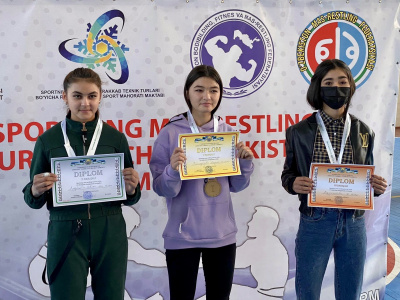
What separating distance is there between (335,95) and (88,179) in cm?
146

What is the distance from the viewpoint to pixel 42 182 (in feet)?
7.03

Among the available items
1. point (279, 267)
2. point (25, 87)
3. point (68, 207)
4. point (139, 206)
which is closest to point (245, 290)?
point (279, 267)

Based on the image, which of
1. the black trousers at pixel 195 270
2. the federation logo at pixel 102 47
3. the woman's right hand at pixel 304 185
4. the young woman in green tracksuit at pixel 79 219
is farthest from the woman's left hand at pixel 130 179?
the federation logo at pixel 102 47

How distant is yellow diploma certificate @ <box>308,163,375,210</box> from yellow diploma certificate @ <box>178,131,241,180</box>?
0.45 m

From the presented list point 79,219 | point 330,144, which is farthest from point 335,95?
point 79,219

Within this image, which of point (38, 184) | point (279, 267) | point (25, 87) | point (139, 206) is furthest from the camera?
point (279, 267)

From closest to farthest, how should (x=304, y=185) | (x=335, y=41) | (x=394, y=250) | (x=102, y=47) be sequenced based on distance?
(x=304, y=185) → (x=102, y=47) → (x=335, y=41) → (x=394, y=250)

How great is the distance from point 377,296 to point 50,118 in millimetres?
3032

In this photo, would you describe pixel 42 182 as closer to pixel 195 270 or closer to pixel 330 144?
pixel 195 270

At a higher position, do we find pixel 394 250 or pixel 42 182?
pixel 42 182

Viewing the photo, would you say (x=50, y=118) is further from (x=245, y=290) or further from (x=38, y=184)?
(x=245, y=290)

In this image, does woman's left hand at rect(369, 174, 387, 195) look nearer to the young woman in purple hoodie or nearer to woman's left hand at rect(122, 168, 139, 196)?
the young woman in purple hoodie

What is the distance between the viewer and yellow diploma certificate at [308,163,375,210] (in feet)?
8.11

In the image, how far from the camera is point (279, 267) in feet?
11.7
